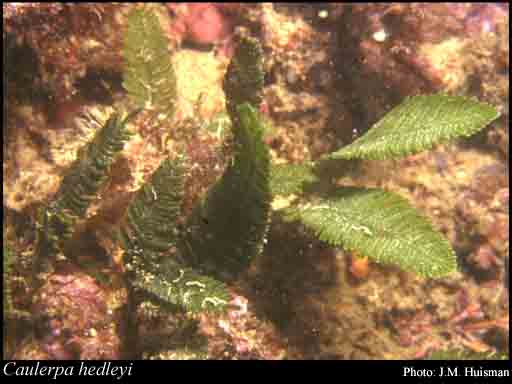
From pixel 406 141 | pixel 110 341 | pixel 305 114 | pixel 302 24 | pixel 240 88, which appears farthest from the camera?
pixel 302 24

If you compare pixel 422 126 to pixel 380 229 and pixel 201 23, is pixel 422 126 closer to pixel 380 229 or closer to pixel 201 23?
pixel 380 229

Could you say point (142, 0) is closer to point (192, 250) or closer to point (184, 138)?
point (184, 138)

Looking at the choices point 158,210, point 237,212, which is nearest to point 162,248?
point 158,210

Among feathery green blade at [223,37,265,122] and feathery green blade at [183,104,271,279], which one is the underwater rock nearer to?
feathery green blade at [223,37,265,122]

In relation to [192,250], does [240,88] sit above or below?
above

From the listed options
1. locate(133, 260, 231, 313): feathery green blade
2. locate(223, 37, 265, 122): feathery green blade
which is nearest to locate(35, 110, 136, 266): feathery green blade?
locate(133, 260, 231, 313): feathery green blade
